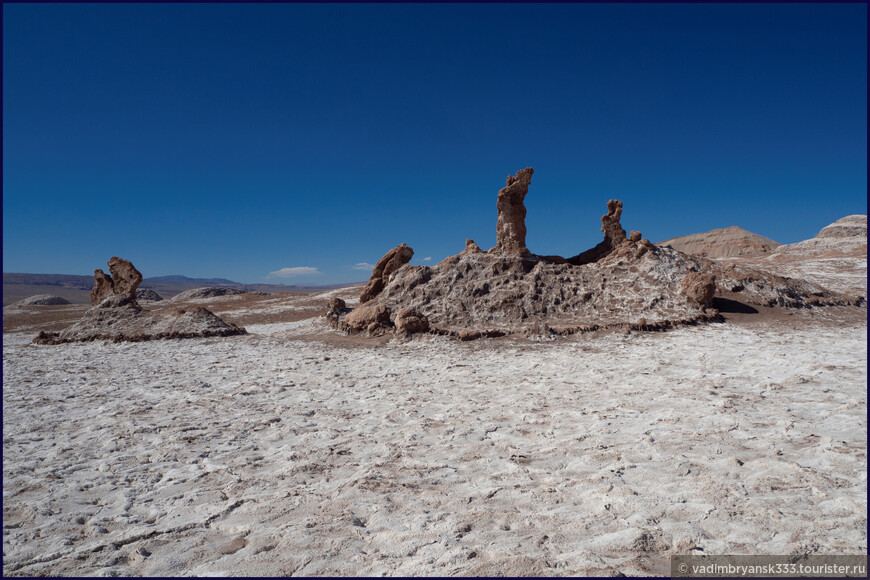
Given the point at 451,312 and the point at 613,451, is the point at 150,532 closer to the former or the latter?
the point at 613,451

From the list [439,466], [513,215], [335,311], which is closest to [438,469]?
[439,466]

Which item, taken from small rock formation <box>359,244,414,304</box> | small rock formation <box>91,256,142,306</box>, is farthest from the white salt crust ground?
small rock formation <box>91,256,142,306</box>

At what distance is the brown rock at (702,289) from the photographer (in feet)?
47.6

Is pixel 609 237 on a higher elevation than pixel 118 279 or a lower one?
higher

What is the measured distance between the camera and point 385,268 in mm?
19734

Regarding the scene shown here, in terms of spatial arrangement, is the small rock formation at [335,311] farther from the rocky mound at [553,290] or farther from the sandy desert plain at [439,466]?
the sandy desert plain at [439,466]

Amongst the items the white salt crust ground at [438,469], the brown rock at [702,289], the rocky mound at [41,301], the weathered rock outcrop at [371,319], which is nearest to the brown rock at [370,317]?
the weathered rock outcrop at [371,319]

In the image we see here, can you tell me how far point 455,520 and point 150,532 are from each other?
251 cm

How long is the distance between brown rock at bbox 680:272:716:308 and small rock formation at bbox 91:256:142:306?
22.0 m

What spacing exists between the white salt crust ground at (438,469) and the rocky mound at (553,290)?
186 inches

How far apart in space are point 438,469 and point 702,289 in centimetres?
1307

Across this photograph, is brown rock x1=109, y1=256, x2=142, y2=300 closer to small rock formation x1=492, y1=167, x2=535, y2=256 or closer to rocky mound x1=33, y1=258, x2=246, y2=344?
rocky mound x1=33, y1=258, x2=246, y2=344

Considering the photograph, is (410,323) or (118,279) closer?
(410,323)

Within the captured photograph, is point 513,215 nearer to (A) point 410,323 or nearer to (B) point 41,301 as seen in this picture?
(A) point 410,323
